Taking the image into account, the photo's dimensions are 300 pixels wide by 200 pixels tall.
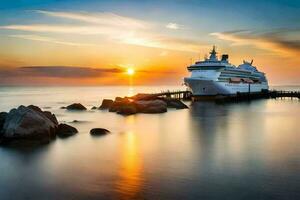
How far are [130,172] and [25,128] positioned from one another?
11.7 meters

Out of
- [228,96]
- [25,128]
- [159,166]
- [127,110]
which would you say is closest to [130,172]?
[159,166]

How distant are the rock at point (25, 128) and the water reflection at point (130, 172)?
6756 mm

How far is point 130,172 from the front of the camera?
20375 millimetres

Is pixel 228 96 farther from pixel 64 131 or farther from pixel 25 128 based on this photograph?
pixel 25 128

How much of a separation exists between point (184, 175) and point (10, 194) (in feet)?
29.5

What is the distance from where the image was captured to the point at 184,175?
19.4m

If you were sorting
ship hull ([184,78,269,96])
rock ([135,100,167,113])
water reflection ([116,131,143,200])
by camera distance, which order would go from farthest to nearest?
ship hull ([184,78,269,96]) → rock ([135,100,167,113]) → water reflection ([116,131,143,200])

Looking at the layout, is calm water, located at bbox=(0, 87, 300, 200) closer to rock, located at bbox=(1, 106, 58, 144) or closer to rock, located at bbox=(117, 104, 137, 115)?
rock, located at bbox=(1, 106, 58, 144)

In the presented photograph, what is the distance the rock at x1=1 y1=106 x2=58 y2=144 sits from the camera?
27656mm

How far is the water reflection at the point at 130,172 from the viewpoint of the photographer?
1641 cm

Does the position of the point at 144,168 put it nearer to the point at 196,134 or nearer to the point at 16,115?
the point at 16,115

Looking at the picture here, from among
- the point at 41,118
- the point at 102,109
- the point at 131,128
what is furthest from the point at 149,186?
the point at 102,109

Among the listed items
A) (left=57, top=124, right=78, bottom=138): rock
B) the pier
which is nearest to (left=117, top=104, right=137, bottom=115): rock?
(left=57, top=124, right=78, bottom=138): rock

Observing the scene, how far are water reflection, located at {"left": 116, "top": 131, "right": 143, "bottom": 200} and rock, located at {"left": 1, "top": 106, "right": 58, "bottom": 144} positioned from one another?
676 cm
